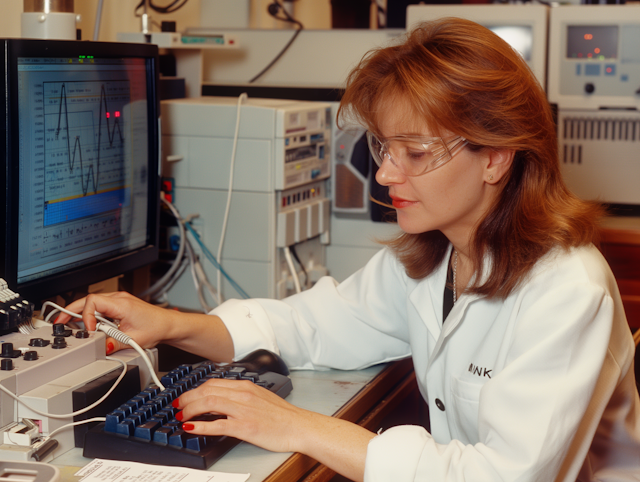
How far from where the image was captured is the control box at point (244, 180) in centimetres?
161

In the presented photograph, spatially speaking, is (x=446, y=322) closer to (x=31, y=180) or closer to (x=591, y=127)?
(x=31, y=180)

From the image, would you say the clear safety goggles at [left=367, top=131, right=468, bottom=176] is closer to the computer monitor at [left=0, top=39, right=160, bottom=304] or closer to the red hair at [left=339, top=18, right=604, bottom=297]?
the red hair at [left=339, top=18, right=604, bottom=297]

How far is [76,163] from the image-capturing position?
3.94 feet

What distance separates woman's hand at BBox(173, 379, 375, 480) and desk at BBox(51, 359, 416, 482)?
0.06 ft

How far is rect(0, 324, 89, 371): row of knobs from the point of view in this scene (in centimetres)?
83

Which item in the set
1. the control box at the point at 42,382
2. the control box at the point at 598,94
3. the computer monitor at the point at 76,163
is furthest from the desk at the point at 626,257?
the control box at the point at 42,382

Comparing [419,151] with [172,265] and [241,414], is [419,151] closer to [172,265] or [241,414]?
[241,414]

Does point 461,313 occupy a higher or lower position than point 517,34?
lower

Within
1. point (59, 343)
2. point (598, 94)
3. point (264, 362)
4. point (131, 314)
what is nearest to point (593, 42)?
point (598, 94)

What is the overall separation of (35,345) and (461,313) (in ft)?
1.95

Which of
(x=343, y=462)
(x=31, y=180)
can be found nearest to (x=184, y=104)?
(x=31, y=180)

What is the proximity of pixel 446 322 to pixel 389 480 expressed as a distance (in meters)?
0.32

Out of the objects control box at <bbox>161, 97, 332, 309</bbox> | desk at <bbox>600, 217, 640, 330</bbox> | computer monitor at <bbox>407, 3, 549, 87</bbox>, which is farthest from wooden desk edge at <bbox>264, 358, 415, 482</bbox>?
computer monitor at <bbox>407, 3, 549, 87</bbox>

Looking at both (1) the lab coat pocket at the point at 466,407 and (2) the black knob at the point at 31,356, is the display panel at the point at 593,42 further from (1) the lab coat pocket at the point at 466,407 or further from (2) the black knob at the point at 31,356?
(2) the black knob at the point at 31,356
